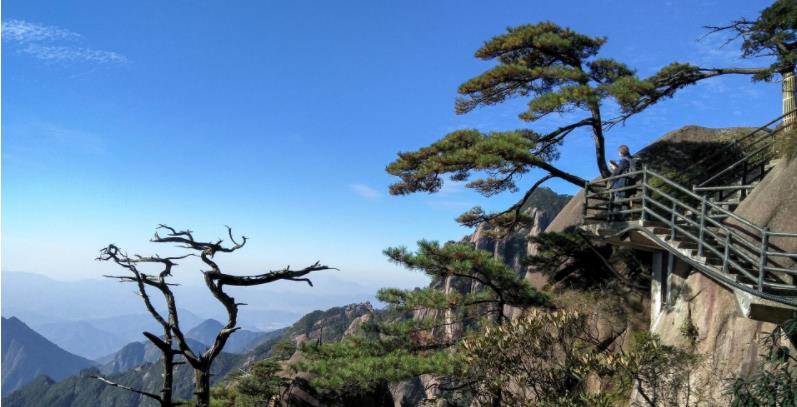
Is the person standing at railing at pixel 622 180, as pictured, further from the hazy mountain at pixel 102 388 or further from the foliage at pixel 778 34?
the hazy mountain at pixel 102 388

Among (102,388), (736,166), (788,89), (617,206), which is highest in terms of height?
(788,89)

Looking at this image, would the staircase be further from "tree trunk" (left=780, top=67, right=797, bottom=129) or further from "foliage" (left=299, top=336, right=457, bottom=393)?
"foliage" (left=299, top=336, right=457, bottom=393)

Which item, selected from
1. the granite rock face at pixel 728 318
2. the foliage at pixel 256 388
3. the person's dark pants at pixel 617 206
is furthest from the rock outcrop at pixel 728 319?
the foliage at pixel 256 388

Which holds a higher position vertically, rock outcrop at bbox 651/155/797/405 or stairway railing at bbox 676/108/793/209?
stairway railing at bbox 676/108/793/209

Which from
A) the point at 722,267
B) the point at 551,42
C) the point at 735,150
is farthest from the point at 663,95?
the point at 722,267

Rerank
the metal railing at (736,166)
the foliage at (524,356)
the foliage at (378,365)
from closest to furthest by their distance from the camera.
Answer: the foliage at (524,356)
the foliage at (378,365)
the metal railing at (736,166)

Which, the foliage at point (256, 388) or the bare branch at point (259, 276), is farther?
the foliage at point (256, 388)

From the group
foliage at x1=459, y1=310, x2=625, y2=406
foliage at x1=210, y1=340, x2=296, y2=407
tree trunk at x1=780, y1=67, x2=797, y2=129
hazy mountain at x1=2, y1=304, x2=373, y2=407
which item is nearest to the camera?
foliage at x1=459, y1=310, x2=625, y2=406

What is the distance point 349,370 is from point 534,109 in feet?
24.1

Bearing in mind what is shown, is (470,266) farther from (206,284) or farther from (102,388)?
(102,388)

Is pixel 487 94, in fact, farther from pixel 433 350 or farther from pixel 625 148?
pixel 433 350

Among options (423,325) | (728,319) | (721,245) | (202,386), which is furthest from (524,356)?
(202,386)

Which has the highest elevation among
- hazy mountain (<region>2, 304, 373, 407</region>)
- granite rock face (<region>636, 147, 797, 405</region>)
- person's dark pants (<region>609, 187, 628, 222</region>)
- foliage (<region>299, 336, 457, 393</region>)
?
person's dark pants (<region>609, 187, 628, 222</region>)

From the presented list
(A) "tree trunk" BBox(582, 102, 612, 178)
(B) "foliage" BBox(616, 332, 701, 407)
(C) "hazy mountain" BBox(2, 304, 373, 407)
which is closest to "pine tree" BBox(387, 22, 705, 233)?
(A) "tree trunk" BBox(582, 102, 612, 178)
